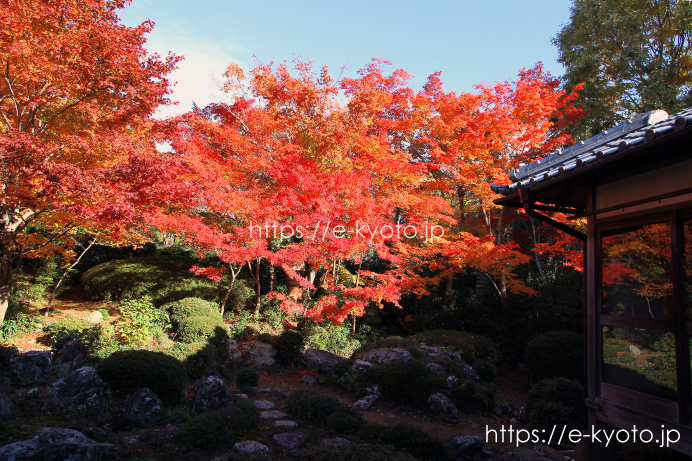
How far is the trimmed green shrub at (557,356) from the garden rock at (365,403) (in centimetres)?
453

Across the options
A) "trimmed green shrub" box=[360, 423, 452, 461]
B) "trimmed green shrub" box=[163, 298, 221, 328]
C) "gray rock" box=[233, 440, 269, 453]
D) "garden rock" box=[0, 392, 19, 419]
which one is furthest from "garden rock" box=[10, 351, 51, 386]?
"trimmed green shrub" box=[360, 423, 452, 461]

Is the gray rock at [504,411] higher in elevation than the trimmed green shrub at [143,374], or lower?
lower

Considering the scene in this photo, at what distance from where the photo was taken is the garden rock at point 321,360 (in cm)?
938

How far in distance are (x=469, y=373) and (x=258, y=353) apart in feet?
17.6

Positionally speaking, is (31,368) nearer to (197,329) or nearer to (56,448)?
(56,448)

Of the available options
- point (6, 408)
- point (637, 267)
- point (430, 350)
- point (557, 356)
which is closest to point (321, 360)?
point (430, 350)

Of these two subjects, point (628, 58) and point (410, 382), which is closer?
point (410, 382)

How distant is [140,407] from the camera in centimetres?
516

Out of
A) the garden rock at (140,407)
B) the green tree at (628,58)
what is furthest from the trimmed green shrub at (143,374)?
the green tree at (628,58)

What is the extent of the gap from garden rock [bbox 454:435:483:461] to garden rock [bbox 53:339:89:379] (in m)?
6.10

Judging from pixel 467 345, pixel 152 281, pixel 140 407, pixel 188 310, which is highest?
pixel 152 281

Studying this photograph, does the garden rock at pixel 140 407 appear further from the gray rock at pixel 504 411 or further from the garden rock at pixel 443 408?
the gray rock at pixel 504 411

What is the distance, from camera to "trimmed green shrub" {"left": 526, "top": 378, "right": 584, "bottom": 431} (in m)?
6.00

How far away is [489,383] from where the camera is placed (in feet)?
30.3
